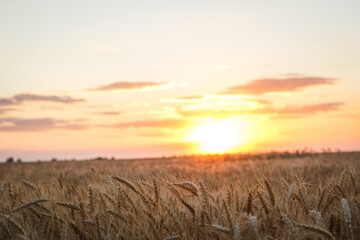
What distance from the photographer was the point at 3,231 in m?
2.55

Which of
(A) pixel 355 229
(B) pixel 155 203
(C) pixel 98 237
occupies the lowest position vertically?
(A) pixel 355 229

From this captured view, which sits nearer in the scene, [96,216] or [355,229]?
[96,216]

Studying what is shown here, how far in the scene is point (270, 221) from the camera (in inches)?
108

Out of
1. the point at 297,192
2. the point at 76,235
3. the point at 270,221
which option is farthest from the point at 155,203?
the point at 297,192

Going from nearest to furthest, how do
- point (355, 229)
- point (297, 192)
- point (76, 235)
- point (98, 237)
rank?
point (98, 237)
point (76, 235)
point (355, 229)
point (297, 192)

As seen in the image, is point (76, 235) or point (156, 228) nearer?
point (156, 228)

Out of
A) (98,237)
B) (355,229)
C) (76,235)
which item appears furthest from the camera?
(355,229)

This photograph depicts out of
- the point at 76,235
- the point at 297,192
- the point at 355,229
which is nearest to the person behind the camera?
the point at 76,235

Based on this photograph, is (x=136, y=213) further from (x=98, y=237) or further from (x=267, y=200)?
(x=267, y=200)

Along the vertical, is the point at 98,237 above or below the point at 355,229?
above

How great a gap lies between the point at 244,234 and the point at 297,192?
2.35 ft

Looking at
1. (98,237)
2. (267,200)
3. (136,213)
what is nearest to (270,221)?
(267,200)

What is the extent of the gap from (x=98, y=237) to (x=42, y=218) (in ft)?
2.83

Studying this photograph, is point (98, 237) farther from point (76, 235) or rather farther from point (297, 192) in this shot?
point (297, 192)
